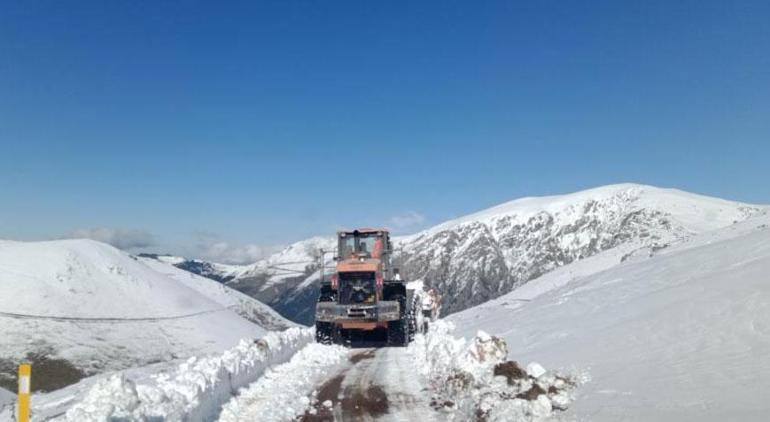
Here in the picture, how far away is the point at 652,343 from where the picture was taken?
11062mm

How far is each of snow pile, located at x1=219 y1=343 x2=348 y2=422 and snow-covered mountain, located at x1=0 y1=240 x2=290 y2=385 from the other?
13.2 m

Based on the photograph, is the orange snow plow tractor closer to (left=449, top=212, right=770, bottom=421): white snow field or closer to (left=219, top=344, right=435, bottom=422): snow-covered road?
(left=219, top=344, right=435, bottom=422): snow-covered road

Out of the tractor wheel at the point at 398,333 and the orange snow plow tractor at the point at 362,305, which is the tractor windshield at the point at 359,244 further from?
the tractor wheel at the point at 398,333

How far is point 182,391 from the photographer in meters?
10.1

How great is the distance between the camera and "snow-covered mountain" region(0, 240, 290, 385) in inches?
1134

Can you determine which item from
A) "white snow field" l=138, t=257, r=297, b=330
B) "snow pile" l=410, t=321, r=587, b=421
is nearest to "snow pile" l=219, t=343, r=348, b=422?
"snow pile" l=410, t=321, r=587, b=421

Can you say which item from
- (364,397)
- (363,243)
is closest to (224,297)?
(363,243)

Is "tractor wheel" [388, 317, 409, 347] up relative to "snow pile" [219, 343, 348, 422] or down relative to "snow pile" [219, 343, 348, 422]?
up

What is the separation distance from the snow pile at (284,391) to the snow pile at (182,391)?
0.99ft

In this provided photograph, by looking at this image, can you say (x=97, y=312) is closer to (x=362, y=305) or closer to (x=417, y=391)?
(x=362, y=305)

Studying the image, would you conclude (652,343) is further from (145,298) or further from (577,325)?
(145,298)

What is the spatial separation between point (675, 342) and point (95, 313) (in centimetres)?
3114

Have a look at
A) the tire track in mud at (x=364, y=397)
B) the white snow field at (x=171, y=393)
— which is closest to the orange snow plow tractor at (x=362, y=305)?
the tire track in mud at (x=364, y=397)

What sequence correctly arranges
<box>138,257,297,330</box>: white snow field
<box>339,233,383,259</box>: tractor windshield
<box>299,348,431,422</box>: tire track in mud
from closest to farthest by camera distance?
<box>299,348,431,422</box>: tire track in mud < <box>339,233,383,259</box>: tractor windshield < <box>138,257,297,330</box>: white snow field
